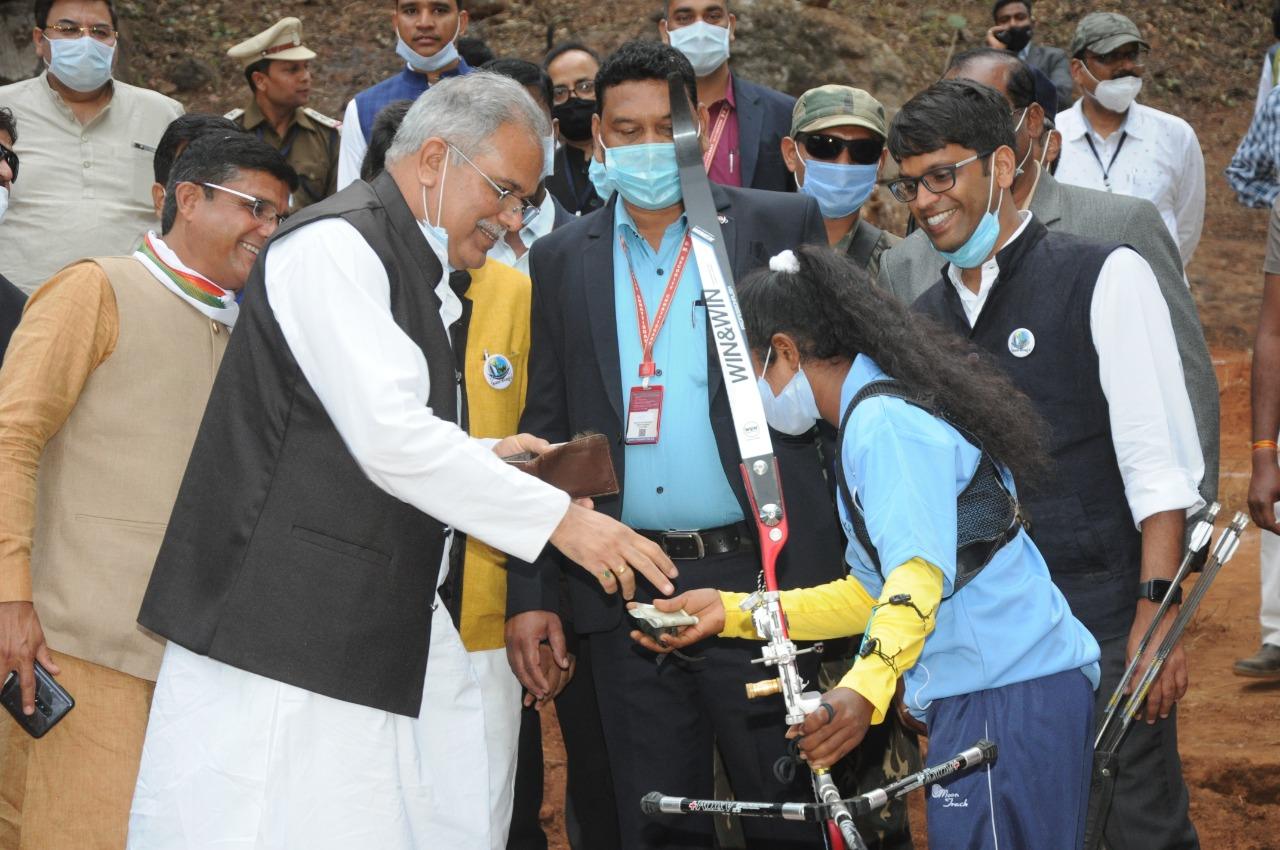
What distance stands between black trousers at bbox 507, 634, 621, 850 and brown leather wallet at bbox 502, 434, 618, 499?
1.36 meters

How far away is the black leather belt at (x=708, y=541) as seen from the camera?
4168mm

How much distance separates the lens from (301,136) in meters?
7.75

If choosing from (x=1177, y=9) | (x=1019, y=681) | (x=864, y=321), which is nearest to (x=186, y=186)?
(x=864, y=321)

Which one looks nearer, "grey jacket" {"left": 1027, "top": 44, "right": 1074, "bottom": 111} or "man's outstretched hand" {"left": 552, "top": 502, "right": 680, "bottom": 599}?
"man's outstretched hand" {"left": 552, "top": 502, "right": 680, "bottom": 599}

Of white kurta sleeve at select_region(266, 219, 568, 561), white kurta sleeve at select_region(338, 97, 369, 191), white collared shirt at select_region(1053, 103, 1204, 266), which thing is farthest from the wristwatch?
white kurta sleeve at select_region(338, 97, 369, 191)

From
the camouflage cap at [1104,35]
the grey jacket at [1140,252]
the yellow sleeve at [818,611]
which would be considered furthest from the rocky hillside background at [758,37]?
the yellow sleeve at [818,611]

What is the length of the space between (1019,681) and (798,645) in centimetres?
96

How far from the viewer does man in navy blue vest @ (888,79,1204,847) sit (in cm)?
390

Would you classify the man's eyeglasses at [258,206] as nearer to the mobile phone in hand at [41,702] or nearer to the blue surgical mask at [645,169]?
the blue surgical mask at [645,169]

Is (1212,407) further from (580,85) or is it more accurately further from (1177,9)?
(1177,9)

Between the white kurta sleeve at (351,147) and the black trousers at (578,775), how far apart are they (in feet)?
9.35

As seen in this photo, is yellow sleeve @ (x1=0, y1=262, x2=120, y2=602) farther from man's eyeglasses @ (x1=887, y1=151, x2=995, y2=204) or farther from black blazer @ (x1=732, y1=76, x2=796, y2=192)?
black blazer @ (x1=732, y1=76, x2=796, y2=192)

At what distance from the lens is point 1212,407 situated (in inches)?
176

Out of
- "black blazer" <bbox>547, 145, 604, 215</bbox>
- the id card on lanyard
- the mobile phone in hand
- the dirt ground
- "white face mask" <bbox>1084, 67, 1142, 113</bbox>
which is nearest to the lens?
the mobile phone in hand
